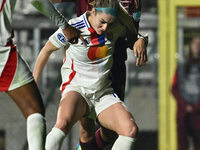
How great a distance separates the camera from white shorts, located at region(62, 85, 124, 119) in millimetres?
4688

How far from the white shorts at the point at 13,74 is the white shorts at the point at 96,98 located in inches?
19.9

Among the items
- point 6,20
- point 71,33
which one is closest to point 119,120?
point 71,33

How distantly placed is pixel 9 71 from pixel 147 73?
3131mm

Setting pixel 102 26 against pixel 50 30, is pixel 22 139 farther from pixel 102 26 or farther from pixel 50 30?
pixel 102 26

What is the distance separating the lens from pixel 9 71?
4262 millimetres

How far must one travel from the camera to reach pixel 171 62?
6918mm

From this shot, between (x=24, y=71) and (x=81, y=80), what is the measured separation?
0.57m

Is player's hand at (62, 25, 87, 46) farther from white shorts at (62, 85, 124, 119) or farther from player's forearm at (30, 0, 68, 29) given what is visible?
white shorts at (62, 85, 124, 119)

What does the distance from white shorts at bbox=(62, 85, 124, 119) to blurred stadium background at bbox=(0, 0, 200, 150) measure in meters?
2.19

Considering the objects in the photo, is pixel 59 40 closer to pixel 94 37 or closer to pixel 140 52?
pixel 94 37

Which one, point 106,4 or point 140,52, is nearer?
point 106,4

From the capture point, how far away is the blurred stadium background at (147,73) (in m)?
6.94

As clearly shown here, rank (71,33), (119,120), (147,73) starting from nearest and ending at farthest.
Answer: (71,33) → (119,120) → (147,73)

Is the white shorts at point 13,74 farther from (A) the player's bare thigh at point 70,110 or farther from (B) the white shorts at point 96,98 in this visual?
(B) the white shorts at point 96,98
